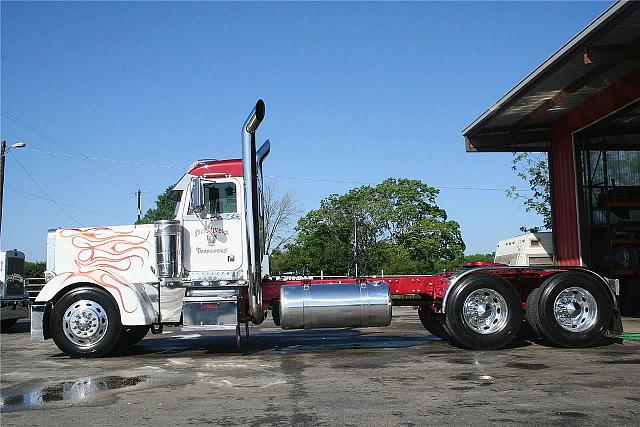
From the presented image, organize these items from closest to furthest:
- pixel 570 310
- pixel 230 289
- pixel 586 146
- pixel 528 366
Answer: pixel 528 366
pixel 230 289
pixel 570 310
pixel 586 146

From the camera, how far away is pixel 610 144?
66.7 ft

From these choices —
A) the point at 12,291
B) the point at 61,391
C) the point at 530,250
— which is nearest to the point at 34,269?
the point at 12,291

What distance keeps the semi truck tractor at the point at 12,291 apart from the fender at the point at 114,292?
8.28 metres

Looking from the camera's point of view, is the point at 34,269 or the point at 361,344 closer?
the point at 361,344

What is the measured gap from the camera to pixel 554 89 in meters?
16.8

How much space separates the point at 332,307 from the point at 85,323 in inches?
156

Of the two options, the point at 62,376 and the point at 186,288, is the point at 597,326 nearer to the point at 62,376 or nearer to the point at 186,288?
the point at 186,288

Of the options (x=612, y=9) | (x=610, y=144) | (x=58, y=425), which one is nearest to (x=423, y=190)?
(x=610, y=144)

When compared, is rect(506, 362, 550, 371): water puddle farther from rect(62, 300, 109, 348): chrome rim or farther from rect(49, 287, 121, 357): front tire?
rect(62, 300, 109, 348): chrome rim

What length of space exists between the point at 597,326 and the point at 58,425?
8606 millimetres

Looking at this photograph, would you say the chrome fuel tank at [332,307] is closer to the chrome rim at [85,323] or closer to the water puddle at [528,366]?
the water puddle at [528,366]

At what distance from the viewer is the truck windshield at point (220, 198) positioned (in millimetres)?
11484

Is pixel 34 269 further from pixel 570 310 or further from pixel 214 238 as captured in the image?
pixel 570 310

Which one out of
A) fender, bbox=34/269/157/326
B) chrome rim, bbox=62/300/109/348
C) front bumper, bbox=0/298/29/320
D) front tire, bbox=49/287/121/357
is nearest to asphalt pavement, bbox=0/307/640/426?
front tire, bbox=49/287/121/357
